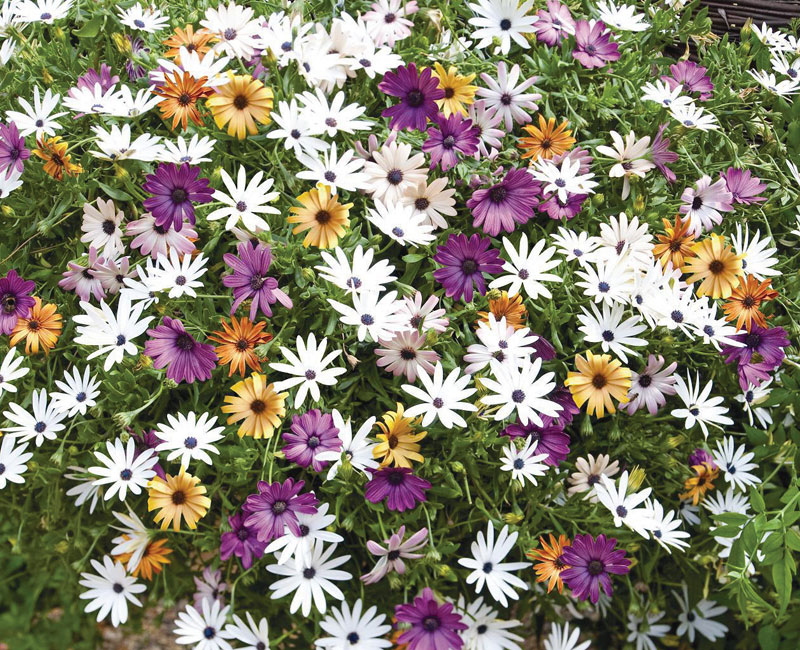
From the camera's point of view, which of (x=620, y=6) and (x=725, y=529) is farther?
(x=620, y=6)

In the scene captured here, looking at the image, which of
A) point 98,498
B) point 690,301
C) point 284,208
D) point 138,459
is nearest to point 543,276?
point 690,301

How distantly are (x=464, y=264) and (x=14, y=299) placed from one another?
60 cm

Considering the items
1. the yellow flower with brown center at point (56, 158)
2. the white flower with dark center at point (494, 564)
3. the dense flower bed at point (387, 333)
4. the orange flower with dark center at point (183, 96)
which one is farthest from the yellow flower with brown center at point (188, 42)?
the white flower with dark center at point (494, 564)

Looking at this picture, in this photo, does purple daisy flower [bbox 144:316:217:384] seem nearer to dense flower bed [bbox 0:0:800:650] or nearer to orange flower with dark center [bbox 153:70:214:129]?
dense flower bed [bbox 0:0:800:650]

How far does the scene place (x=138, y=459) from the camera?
935 millimetres

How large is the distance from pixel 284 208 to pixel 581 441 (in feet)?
1.69

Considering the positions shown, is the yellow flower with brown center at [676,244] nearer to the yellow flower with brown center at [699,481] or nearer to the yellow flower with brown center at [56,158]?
the yellow flower with brown center at [699,481]

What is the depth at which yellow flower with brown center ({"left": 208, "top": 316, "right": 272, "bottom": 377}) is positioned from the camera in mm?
919

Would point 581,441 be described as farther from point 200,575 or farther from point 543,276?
point 200,575

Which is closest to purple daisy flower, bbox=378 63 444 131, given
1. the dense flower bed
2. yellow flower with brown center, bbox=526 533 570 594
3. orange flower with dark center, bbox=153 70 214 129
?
the dense flower bed

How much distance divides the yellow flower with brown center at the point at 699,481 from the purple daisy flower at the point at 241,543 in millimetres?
548

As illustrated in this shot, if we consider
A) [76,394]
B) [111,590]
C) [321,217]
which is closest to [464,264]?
[321,217]

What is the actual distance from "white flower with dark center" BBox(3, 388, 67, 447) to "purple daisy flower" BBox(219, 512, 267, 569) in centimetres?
25

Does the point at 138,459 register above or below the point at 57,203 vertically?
below
